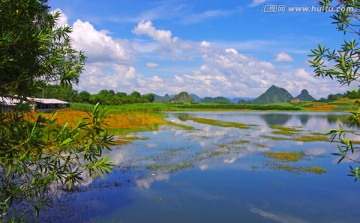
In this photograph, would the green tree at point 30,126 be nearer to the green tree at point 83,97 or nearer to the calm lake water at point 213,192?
the calm lake water at point 213,192

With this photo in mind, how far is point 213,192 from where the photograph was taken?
765 inches

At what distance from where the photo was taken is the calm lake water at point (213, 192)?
51.6ft

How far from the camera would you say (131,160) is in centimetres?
2764

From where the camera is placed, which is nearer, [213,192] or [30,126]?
[30,126]

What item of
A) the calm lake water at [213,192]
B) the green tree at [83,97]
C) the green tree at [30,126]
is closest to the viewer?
the green tree at [30,126]

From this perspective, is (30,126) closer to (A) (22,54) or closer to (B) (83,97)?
(A) (22,54)

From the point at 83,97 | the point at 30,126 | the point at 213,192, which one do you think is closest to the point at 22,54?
the point at 30,126

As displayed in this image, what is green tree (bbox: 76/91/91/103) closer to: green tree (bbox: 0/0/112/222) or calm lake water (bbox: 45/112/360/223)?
calm lake water (bbox: 45/112/360/223)

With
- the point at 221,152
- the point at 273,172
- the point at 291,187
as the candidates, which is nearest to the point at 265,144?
the point at 221,152

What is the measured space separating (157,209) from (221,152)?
1734 cm

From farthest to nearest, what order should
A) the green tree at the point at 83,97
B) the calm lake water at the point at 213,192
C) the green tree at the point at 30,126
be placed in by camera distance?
1. the green tree at the point at 83,97
2. the calm lake water at the point at 213,192
3. the green tree at the point at 30,126

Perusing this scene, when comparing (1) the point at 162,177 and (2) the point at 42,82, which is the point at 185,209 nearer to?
(1) the point at 162,177

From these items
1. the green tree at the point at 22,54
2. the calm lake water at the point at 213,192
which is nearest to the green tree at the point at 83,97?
the calm lake water at the point at 213,192

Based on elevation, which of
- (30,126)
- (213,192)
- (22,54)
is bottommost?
(213,192)
